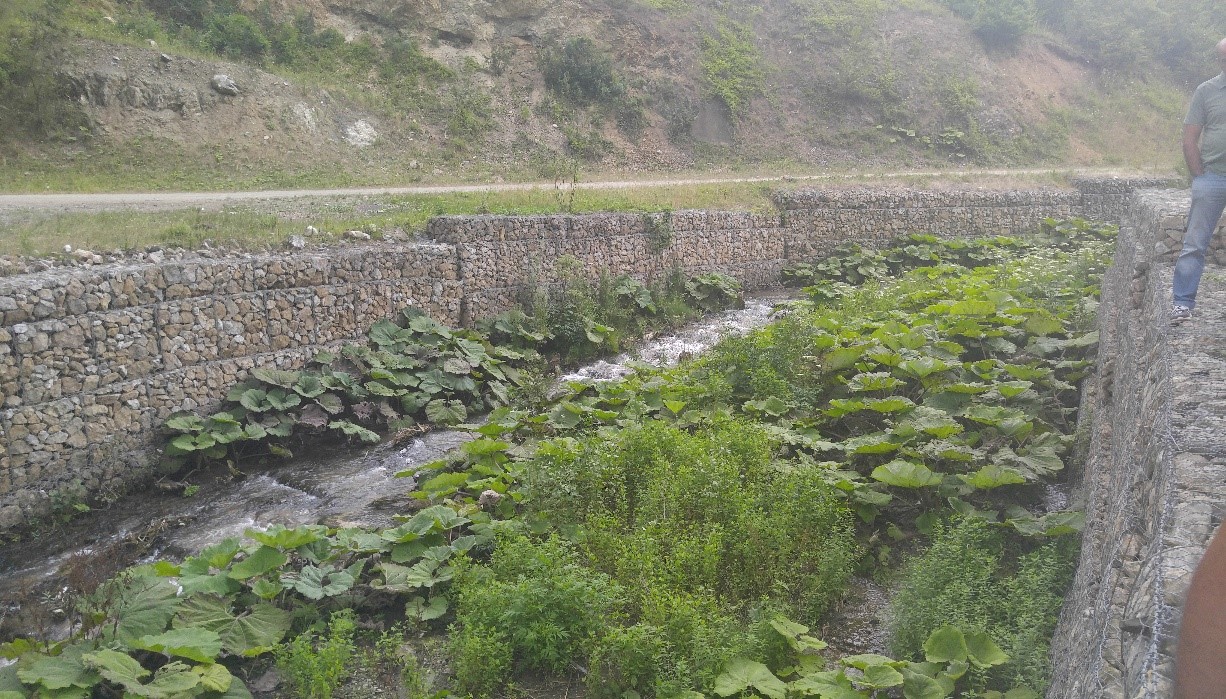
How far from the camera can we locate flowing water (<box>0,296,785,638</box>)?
756 cm

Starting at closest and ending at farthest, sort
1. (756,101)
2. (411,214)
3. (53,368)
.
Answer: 1. (53,368)
2. (411,214)
3. (756,101)

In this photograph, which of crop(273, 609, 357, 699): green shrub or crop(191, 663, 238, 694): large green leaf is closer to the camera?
crop(191, 663, 238, 694): large green leaf

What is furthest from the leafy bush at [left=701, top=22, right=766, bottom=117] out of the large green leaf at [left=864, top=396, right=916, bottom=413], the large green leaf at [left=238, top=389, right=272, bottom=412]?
the large green leaf at [left=864, top=396, right=916, bottom=413]

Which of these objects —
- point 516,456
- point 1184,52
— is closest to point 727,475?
point 516,456

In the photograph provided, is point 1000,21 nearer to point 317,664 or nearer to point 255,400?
point 255,400

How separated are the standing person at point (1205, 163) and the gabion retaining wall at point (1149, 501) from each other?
293 millimetres

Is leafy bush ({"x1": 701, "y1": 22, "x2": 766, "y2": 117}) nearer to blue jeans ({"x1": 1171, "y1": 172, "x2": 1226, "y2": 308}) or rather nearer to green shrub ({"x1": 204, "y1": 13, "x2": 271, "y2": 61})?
green shrub ({"x1": 204, "y1": 13, "x2": 271, "y2": 61})

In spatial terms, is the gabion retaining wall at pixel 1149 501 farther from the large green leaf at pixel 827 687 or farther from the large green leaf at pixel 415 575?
the large green leaf at pixel 415 575

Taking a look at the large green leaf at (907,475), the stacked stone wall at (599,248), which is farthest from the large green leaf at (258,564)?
the stacked stone wall at (599,248)

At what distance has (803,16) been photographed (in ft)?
116

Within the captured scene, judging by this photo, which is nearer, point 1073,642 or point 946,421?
point 1073,642

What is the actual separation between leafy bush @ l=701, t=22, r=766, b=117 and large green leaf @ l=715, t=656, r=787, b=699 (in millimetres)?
27426

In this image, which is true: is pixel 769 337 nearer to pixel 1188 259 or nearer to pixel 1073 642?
pixel 1188 259

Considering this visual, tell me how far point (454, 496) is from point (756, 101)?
2657 centimetres
